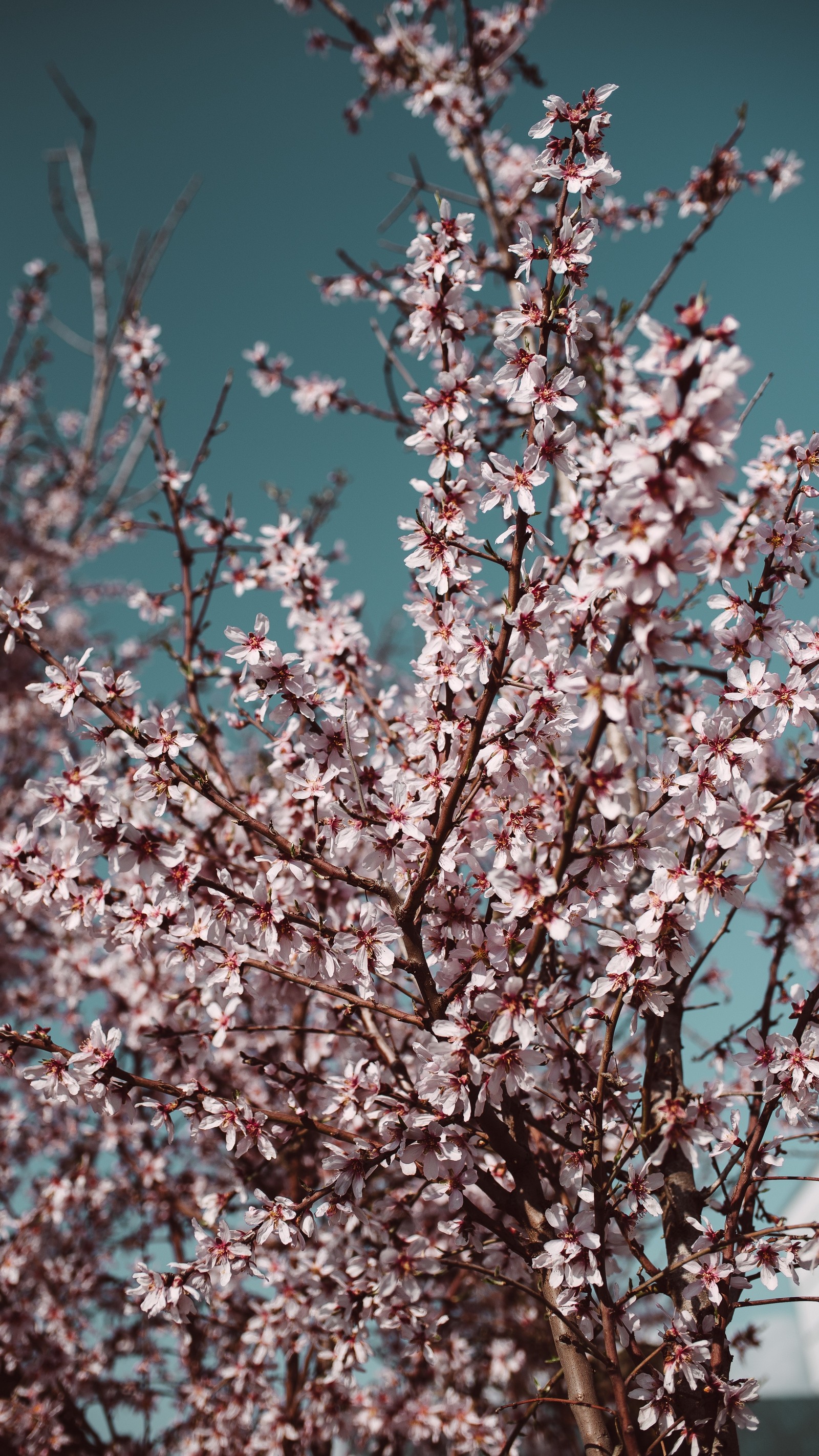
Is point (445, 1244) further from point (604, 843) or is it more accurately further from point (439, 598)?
point (439, 598)

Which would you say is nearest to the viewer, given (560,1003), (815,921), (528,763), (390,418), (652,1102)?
(528,763)

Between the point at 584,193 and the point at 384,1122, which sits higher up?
the point at 584,193

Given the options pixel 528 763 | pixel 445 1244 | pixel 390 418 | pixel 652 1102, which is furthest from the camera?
pixel 390 418

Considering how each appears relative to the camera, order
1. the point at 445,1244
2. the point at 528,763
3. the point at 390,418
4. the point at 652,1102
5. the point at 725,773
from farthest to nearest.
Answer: the point at 390,418, the point at 445,1244, the point at 652,1102, the point at 528,763, the point at 725,773

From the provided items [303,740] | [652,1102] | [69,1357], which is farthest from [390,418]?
[69,1357]

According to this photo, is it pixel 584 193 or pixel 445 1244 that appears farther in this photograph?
pixel 445 1244

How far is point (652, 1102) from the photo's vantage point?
9.58ft

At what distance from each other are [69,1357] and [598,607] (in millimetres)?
6143

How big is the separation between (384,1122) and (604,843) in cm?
99

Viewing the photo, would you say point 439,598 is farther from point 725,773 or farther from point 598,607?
point 725,773

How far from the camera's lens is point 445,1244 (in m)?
3.24

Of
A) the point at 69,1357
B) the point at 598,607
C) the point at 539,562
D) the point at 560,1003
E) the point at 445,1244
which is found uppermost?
the point at 539,562

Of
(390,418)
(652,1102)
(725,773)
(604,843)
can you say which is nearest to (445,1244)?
(652,1102)

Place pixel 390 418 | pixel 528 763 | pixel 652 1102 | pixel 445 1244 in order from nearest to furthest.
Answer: pixel 528 763
pixel 652 1102
pixel 445 1244
pixel 390 418
